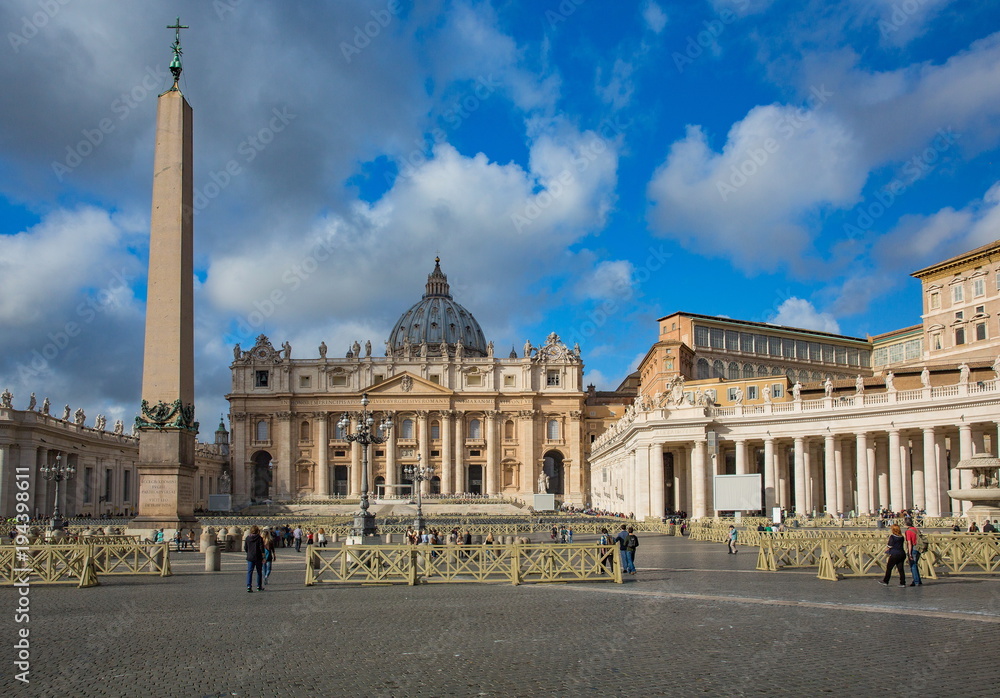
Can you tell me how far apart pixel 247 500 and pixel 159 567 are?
239 feet

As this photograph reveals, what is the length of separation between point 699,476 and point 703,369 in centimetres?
2991

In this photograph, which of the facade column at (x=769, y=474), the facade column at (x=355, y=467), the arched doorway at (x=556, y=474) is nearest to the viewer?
the facade column at (x=769, y=474)

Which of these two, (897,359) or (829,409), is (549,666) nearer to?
(829,409)

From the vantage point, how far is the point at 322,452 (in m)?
94.2

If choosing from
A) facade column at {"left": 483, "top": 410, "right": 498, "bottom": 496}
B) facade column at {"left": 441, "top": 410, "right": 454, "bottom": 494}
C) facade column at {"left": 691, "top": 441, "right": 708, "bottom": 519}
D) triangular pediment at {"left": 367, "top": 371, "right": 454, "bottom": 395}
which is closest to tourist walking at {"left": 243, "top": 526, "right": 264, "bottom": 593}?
facade column at {"left": 691, "top": 441, "right": 708, "bottom": 519}

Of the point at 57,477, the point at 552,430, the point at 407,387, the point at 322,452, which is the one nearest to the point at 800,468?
the point at 57,477

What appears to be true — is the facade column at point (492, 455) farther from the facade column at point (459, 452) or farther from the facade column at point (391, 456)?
the facade column at point (391, 456)

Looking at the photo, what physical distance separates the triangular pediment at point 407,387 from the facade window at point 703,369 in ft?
100

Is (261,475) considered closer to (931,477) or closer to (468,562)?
(931,477)

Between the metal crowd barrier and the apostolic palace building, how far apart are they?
23.0 metres

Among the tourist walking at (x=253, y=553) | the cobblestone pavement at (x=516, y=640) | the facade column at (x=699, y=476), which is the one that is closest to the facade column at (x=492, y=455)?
the facade column at (x=699, y=476)

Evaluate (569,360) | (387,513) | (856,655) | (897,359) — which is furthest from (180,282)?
(569,360)

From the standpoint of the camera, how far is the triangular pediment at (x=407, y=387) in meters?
94.3

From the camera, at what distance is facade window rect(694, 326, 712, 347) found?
241 ft
